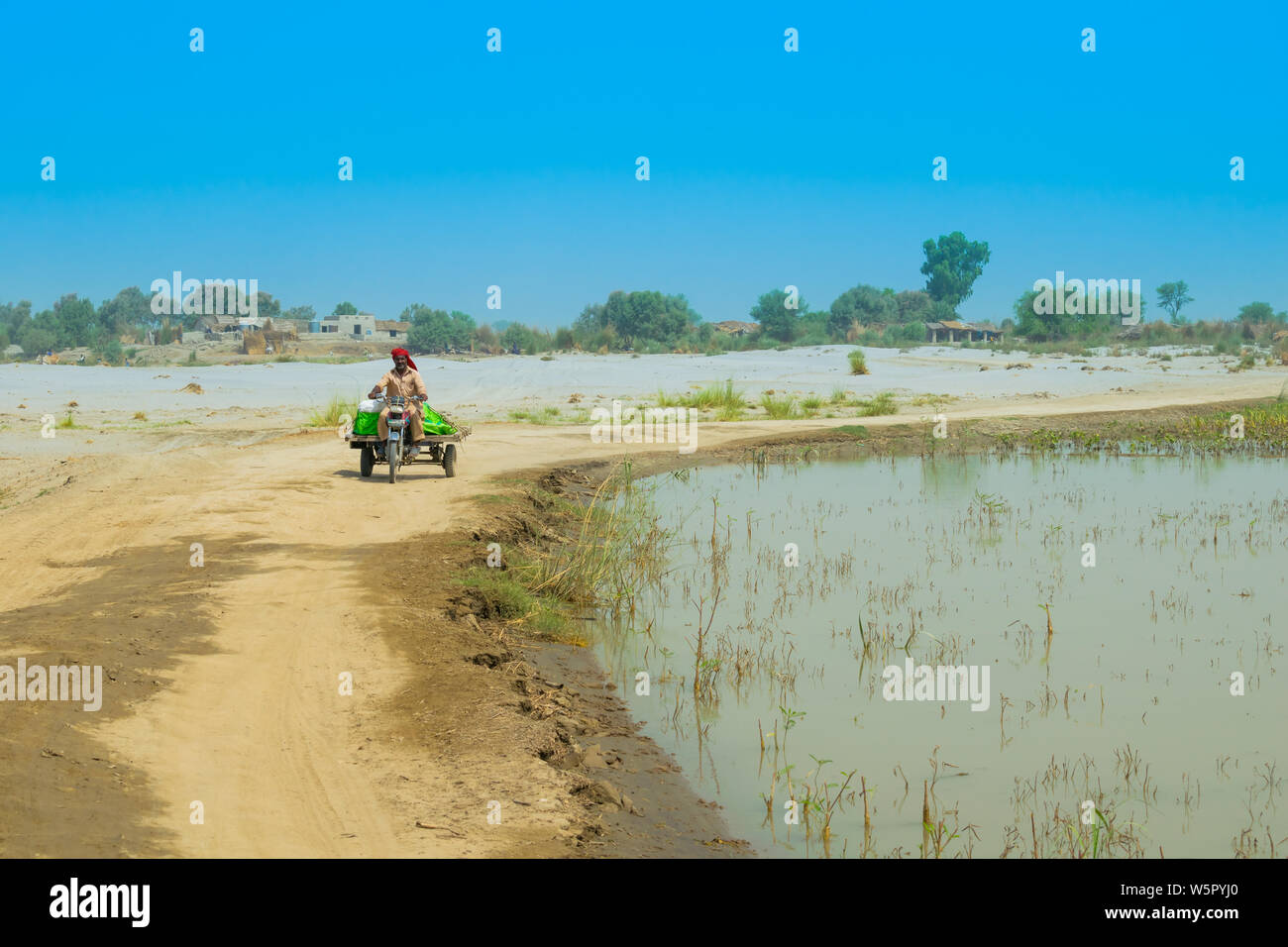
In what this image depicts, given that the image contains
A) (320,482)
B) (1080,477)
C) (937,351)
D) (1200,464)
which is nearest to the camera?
(320,482)

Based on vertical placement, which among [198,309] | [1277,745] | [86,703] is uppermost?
[198,309]

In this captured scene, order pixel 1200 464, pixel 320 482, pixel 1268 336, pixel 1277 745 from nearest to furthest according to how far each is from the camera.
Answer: pixel 1277 745, pixel 320 482, pixel 1200 464, pixel 1268 336

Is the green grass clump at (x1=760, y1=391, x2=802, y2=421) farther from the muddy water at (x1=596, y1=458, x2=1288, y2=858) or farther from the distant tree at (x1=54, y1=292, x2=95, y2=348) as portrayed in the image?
the distant tree at (x1=54, y1=292, x2=95, y2=348)

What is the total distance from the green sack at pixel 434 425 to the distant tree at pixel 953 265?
9988 centimetres

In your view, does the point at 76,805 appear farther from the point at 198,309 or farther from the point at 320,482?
the point at 198,309

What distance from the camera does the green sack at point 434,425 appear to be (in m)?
15.2

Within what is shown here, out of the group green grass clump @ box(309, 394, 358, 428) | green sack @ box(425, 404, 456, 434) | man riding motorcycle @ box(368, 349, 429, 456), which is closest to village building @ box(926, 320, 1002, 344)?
green grass clump @ box(309, 394, 358, 428)

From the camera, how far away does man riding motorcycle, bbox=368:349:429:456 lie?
14625 millimetres

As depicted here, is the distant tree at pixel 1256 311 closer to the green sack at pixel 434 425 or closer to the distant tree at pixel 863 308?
the distant tree at pixel 863 308

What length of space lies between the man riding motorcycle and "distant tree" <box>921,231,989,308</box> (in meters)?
100

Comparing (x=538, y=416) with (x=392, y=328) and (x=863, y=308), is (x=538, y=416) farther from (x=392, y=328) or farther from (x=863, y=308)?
(x=863, y=308)
